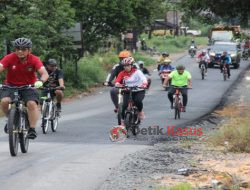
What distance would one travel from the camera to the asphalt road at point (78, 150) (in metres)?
9.04

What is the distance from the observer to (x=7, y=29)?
86.0 ft

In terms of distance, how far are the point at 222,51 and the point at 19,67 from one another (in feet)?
131

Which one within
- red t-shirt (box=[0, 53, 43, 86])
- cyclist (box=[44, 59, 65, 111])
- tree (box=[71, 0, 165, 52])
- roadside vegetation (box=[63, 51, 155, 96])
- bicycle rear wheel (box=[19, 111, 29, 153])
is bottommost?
roadside vegetation (box=[63, 51, 155, 96])

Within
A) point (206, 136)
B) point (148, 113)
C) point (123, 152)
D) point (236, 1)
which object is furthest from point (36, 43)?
point (123, 152)

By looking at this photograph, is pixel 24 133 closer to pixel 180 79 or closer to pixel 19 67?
pixel 19 67

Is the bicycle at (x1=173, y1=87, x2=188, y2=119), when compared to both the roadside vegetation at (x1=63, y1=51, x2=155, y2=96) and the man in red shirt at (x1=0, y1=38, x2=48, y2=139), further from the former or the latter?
the roadside vegetation at (x1=63, y1=51, x2=155, y2=96)

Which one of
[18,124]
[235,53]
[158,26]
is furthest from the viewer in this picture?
[158,26]

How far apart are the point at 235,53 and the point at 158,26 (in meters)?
60.5

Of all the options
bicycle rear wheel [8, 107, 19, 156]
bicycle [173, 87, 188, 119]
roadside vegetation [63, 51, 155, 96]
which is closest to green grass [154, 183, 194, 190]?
bicycle rear wheel [8, 107, 19, 156]

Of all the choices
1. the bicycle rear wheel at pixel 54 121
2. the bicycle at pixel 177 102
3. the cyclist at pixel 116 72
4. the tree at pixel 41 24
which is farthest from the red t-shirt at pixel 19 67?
the tree at pixel 41 24

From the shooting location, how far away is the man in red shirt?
36.7 feet

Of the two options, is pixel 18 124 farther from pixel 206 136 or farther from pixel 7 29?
pixel 7 29

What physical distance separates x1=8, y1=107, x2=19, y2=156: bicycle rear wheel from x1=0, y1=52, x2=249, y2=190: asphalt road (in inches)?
6.5

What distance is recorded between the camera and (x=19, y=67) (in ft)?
36.9
